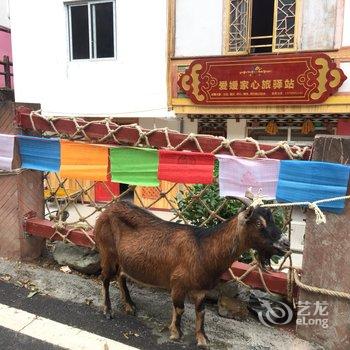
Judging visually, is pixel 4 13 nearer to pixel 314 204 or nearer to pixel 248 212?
pixel 248 212

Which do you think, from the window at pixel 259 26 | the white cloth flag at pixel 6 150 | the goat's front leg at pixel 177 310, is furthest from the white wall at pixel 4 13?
the goat's front leg at pixel 177 310

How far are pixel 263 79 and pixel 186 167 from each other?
6388 mm

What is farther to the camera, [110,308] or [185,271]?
[110,308]

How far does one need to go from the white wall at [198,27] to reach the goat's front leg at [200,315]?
784 cm

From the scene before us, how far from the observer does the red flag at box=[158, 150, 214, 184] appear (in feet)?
11.4

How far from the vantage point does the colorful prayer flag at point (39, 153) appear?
4.24 metres

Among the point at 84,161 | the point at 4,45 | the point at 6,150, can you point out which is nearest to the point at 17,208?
the point at 6,150

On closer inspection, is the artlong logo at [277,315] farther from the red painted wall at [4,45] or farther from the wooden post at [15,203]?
the red painted wall at [4,45]

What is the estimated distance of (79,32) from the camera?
36.0ft

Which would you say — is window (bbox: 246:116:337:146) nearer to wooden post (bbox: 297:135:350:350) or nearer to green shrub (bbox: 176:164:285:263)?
green shrub (bbox: 176:164:285:263)

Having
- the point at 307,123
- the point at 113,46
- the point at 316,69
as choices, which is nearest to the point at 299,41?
the point at 316,69

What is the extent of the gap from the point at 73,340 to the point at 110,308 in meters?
0.52

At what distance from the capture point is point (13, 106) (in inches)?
172

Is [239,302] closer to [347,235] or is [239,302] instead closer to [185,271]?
[185,271]
